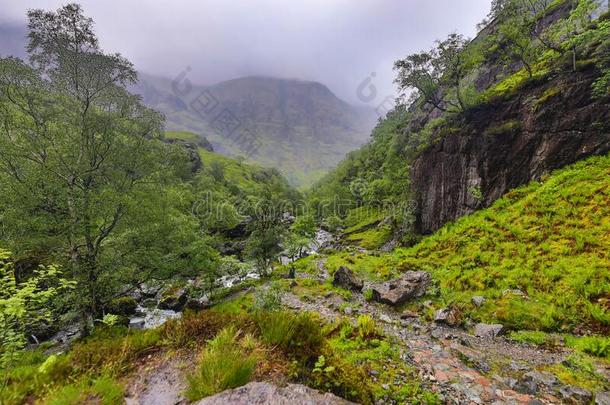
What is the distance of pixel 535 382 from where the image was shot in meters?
6.68

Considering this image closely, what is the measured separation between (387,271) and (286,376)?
1927 cm

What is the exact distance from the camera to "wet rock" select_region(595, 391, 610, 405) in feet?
19.0

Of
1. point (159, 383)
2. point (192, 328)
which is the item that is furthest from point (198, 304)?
point (159, 383)

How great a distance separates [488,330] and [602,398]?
16.9ft

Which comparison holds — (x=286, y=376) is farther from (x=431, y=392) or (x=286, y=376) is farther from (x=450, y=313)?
(x=450, y=313)

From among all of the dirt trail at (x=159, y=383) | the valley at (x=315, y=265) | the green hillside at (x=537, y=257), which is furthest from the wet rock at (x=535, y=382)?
the dirt trail at (x=159, y=383)

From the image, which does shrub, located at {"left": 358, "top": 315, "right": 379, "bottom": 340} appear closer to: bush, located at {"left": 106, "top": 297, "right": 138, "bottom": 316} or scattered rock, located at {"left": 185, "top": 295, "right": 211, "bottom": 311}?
scattered rock, located at {"left": 185, "top": 295, "right": 211, "bottom": 311}

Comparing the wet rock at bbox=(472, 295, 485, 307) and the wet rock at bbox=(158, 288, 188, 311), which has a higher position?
the wet rock at bbox=(472, 295, 485, 307)

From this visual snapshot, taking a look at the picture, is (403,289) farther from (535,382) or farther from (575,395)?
(575,395)

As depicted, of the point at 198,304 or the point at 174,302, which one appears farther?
the point at 174,302

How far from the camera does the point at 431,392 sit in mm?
6281

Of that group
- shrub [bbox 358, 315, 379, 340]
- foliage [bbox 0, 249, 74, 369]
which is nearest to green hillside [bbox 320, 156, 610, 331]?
shrub [bbox 358, 315, 379, 340]

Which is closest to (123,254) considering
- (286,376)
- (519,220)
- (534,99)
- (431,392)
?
(286,376)

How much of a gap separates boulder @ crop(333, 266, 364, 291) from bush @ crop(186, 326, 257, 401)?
15511 mm
